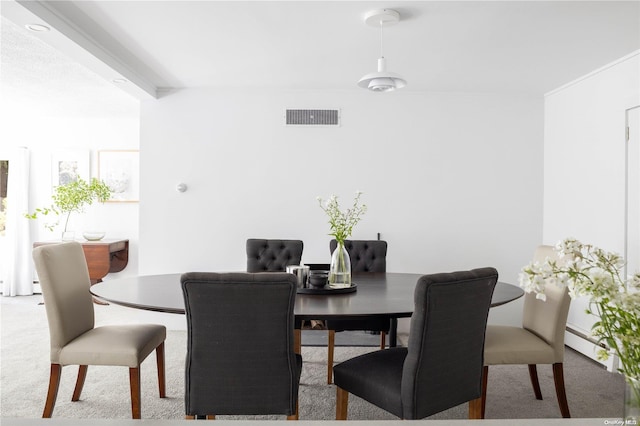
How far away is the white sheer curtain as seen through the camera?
6.11 metres

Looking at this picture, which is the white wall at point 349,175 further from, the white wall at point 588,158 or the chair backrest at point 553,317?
the chair backrest at point 553,317

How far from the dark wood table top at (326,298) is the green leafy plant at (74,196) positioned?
3518mm

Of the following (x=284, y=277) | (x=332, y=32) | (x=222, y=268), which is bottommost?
(x=222, y=268)

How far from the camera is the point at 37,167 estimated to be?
20.8ft

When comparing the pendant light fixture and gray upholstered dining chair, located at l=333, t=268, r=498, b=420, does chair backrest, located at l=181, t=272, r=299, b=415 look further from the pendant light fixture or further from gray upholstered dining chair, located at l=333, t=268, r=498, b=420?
the pendant light fixture

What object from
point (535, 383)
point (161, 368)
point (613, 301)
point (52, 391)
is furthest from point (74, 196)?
point (613, 301)

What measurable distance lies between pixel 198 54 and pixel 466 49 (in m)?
2.03

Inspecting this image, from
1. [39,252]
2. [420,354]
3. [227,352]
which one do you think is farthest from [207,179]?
[420,354]

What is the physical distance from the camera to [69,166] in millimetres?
6301

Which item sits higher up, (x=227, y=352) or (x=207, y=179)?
(x=207, y=179)

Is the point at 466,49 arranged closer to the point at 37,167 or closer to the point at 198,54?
the point at 198,54

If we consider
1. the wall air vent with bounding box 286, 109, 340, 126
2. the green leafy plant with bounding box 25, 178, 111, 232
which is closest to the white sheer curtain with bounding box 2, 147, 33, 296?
the green leafy plant with bounding box 25, 178, 111, 232

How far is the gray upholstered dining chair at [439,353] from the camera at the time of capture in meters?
1.83

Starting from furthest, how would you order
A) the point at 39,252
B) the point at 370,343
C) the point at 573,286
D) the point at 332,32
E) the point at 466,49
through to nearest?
the point at 370,343, the point at 466,49, the point at 332,32, the point at 39,252, the point at 573,286
